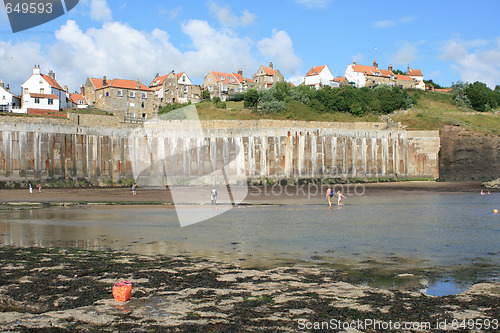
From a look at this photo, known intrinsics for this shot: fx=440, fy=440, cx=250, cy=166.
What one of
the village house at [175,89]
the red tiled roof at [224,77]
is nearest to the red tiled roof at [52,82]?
the village house at [175,89]

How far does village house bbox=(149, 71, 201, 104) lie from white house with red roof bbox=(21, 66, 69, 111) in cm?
2646

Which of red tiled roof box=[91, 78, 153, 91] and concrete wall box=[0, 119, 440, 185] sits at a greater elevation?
red tiled roof box=[91, 78, 153, 91]

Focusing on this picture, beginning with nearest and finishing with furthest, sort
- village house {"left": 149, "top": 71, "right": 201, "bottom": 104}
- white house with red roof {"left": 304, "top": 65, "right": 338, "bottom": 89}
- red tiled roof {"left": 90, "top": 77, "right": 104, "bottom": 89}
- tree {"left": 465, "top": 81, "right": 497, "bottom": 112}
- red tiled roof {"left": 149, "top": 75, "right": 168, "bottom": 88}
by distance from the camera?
tree {"left": 465, "top": 81, "right": 497, "bottom": 112}, red tiled roof {"left": 90, "top": 77, "right": 104, "bottom": 89}, village house {"left": 149, "top": 71, "right": 201, "bottom": 104}, red tiled roof {"left": 149, "top": 75, "right": 168, "bottom": 88}, white house with red roof {"left": 304, "top": 65, "right": 338, "bottom": 89}

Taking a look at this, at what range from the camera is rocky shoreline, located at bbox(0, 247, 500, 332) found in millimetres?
7617

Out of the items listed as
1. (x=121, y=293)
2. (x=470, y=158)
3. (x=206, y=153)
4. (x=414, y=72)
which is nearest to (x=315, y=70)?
(x=414, y=72)

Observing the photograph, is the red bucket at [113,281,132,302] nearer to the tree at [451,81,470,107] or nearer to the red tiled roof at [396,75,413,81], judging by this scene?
the tree at [451,81,470,107]

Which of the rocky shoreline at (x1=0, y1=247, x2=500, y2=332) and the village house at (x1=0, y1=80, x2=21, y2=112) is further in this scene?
the village house at (x1=0, y1=80, x2=21, y2=112)

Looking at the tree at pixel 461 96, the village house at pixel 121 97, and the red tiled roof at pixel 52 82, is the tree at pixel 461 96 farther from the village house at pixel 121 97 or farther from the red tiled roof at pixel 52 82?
the red tiled roof at pixel 52 82

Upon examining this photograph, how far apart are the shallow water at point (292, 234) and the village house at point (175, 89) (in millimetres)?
86856

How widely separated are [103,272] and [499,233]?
17.3m

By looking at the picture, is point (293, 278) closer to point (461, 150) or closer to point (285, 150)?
point (285, 150)

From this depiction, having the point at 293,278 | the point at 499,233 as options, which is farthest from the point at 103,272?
the point at 499,233

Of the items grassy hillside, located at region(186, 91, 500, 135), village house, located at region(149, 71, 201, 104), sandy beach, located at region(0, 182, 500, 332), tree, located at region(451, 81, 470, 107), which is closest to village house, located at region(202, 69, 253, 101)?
village house, located at region(149, 71, 201, 104)

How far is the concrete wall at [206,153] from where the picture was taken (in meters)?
46.3
